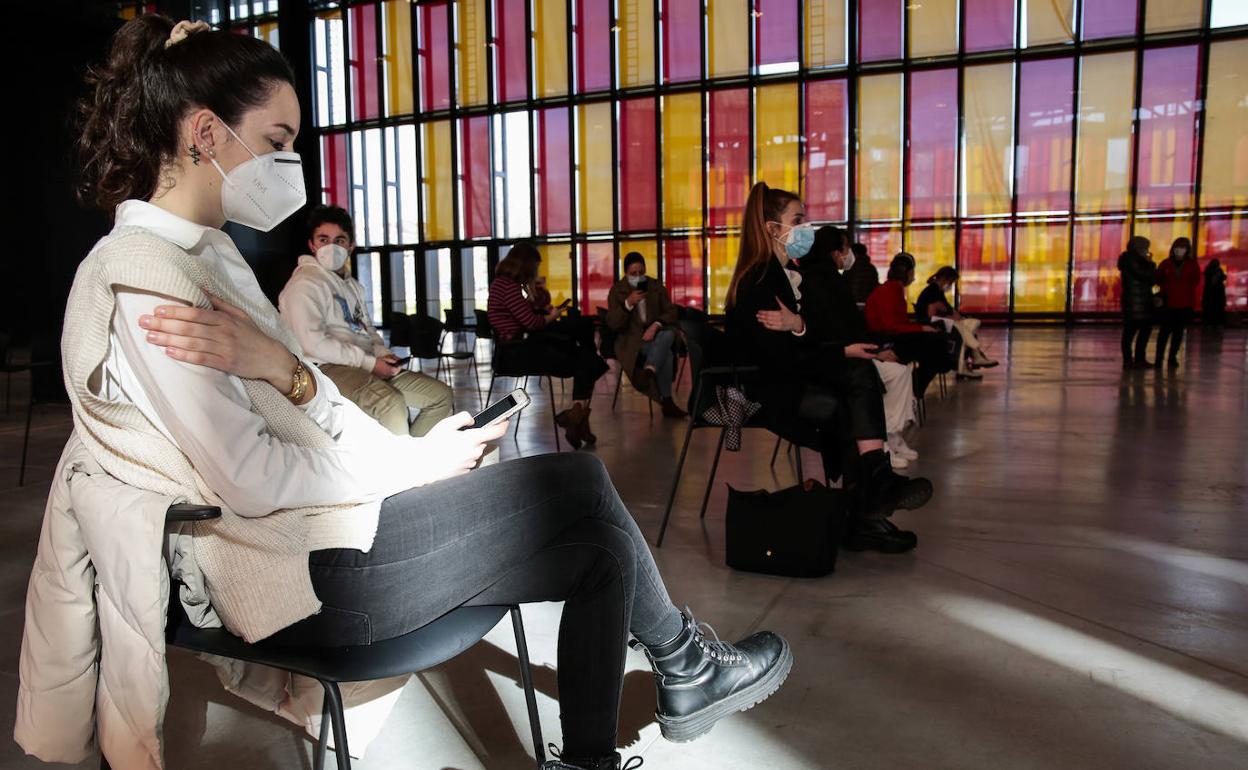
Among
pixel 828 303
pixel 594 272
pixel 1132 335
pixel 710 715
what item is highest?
pixel 594 272

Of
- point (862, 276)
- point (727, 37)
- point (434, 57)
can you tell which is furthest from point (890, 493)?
point (434, 57)

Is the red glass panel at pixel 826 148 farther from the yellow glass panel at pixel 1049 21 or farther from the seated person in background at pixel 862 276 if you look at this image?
the seated person in background at pixel 862 276

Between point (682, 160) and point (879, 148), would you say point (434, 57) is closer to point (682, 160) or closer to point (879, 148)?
point (682, 160)

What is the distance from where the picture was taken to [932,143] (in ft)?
48.0

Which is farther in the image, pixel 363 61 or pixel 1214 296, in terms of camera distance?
pixel 363 61

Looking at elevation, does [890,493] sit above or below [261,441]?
below

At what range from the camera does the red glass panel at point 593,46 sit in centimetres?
1605

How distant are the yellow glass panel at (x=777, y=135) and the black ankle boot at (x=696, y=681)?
45.7 ft

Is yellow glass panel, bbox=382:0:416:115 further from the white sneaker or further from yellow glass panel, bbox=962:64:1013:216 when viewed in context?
the white sneaker

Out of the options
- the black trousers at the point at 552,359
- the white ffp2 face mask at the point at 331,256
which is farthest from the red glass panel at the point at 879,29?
the white ffp2 face mask at the point at 331,256

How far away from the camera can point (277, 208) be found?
1552 mm

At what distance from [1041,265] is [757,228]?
12.5m

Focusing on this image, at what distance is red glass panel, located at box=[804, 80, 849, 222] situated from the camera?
48.8 feet

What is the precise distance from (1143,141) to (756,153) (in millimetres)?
5822
